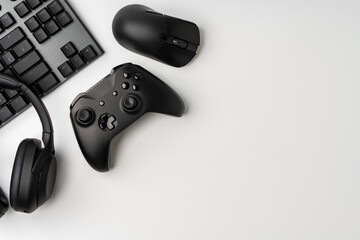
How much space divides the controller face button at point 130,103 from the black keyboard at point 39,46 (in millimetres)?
80

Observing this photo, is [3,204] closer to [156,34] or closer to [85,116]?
[85,116]

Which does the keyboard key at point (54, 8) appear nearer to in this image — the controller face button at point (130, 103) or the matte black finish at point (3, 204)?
the controller face button at point (130, 103)

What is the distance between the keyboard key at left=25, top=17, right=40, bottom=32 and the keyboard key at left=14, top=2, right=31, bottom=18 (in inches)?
0.4

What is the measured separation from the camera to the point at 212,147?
1.77ft

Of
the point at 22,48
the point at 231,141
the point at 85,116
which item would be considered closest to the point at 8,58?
the point at 22,48

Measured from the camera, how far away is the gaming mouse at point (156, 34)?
51 centimetres

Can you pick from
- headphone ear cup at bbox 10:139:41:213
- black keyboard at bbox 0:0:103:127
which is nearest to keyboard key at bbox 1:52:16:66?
black keyboard at bbox 0:0:103:127

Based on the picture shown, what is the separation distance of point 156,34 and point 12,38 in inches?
7.4

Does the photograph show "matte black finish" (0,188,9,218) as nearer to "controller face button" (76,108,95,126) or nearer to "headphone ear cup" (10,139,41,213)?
"headphone ear cup" (10,139,41,213)

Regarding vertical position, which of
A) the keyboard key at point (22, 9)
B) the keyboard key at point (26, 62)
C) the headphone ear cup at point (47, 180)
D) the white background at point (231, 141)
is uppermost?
the keyboard key at point (22, 9)

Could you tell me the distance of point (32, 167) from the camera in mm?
506

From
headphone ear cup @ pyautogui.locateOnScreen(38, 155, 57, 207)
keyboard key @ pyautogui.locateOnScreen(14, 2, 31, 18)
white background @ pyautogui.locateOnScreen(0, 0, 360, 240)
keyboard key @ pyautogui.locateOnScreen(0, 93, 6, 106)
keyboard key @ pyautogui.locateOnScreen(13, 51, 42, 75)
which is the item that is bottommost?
white background @ pyautogui.locateOnScreen(0, 0, 360, 240)

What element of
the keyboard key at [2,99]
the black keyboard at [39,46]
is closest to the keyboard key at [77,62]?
the black keyboard at [39,46]

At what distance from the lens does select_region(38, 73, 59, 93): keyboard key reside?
538 millimetres
